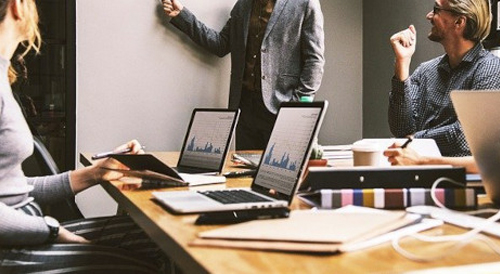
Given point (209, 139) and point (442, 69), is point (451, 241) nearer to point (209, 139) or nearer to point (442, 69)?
point (209, 139)

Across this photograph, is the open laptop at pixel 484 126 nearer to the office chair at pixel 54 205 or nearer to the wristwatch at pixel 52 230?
the wristwatch at pixel 52 230

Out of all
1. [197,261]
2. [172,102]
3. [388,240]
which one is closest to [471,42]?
[172,102]

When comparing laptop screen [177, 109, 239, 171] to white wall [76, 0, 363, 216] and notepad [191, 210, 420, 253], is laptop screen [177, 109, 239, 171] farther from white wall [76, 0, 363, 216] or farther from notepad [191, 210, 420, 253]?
white wall [76, 0, 363, 216]

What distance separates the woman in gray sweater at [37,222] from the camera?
4.21 ft

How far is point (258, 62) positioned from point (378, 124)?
3.42 ft

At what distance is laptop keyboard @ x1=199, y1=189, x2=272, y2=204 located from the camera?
1.12 meters

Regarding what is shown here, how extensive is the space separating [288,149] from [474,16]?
179cm

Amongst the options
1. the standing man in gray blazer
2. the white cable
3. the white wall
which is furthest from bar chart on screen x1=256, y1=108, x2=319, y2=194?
the white wall

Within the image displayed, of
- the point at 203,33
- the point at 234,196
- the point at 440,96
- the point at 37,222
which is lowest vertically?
the point at 37,222

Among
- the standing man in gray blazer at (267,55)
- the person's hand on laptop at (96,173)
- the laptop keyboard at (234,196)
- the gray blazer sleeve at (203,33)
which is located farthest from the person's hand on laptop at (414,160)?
the gray blazer sleeve at (203,33)

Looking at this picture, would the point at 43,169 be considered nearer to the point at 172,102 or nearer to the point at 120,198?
the point at 120,198

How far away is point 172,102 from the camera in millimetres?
3684

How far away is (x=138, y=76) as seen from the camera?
3590 mm

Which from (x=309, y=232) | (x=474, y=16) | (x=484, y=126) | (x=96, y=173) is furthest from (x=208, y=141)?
(x=474, y=16)
